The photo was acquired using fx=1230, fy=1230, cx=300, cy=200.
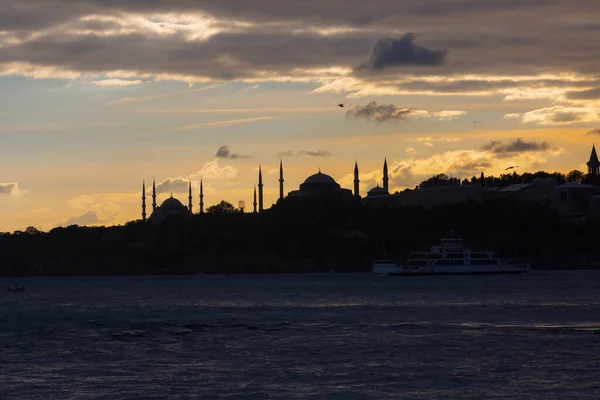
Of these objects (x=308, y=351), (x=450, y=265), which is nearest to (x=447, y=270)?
(x=450, y=265)

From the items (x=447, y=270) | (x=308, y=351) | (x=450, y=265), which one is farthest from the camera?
(x=450, y=265)

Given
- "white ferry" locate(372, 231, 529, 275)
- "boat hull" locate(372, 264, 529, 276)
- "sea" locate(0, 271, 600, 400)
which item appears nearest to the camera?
"sea" locate(0, 271, 600, 400)

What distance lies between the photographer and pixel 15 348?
2539 inches

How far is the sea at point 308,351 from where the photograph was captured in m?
48.0

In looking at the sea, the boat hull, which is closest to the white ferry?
the boat hull

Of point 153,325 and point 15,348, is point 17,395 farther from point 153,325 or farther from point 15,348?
point 153,325

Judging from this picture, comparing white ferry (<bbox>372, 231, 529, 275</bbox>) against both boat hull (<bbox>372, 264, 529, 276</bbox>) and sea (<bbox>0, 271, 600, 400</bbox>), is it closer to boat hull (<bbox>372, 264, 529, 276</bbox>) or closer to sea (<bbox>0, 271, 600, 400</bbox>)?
boat hull (<bbox>372, 264, 529, 276</bbox>)

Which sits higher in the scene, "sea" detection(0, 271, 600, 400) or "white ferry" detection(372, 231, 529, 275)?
"white ferry" detection(372, 231, 529, 275)

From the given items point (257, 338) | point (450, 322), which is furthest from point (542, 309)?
point (257, 338)

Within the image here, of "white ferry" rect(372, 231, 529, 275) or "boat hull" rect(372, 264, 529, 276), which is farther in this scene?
"white ferry" rect(372, 231, 529, 275)

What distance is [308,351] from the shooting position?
60.8m

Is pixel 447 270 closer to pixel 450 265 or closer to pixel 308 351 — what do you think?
pixel 450 265

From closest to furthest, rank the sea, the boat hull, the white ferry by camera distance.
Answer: the sea → the boat hull → the white ferry

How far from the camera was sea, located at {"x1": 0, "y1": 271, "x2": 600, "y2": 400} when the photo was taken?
158ft
